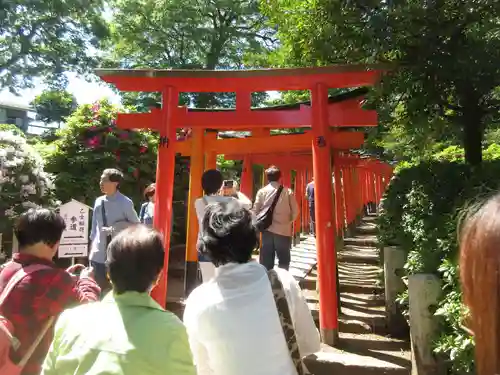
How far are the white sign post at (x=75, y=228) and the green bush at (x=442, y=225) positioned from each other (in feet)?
11.4

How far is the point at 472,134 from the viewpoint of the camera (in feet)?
17.2

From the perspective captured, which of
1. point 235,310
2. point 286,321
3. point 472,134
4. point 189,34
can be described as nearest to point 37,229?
point 235,310

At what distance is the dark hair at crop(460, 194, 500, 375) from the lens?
896 millimetres

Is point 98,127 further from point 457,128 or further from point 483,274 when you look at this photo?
point 483,274

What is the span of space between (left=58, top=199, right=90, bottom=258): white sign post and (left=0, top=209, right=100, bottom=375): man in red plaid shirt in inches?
119

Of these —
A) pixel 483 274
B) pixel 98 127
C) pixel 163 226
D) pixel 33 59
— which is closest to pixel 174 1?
pixel 33 59

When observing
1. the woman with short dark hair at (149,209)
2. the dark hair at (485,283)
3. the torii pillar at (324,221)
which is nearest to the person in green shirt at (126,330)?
the dark hair at (485,283)

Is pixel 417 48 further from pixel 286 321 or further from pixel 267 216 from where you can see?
pixel 286 321

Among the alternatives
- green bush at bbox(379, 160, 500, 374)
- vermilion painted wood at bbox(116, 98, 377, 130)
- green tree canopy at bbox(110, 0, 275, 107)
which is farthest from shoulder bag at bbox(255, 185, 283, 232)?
green tree canopy at bbox(110, 0, 275, 107)

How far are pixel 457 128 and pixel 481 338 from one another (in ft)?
16.6

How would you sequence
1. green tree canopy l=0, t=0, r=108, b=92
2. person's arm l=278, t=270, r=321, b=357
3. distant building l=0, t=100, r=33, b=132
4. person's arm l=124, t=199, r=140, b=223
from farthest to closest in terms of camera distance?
distant building l=0, t=100, r=33, b=132 < green tree canopy l=0, t=0, r=108, b=92 < person's arm l=124, t=199, r=140, b=223 < person's arm l=278, t=270, r=321, b=357

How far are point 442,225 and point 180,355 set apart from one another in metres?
2.57

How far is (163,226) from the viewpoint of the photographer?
516 cm

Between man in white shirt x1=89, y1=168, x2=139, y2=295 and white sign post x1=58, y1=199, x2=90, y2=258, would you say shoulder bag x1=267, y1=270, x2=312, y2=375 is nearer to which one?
man in white shirt x1=89, y1=168, x2=139, y2=295
